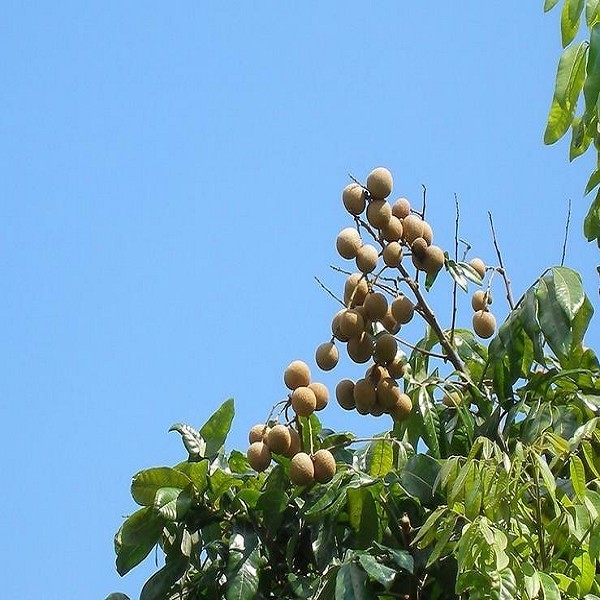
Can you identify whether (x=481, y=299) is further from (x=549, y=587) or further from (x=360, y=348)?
(x=549, y=587)

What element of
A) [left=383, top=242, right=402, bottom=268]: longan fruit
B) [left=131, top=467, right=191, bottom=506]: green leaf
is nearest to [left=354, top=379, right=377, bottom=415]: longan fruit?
[left=383, top=242, right=402, bottom=268]: longan fruit

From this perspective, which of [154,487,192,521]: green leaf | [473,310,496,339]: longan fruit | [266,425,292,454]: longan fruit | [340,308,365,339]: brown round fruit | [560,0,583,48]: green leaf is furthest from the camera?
[473,310,496,339]: longan fruit

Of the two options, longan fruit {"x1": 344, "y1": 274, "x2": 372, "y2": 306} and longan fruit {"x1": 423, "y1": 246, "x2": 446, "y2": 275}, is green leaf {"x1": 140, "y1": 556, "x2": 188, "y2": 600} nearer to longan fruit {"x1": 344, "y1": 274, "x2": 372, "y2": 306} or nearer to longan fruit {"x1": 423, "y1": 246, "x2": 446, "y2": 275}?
longan fruit {"x1": 344, "y1": 274, "x2": 372, "y2": 306}

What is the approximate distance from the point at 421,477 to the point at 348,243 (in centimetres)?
51

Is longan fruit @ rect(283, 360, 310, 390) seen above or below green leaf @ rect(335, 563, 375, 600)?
above

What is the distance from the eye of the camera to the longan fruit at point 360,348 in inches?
96.6

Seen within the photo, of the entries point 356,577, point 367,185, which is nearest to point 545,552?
point 356,577

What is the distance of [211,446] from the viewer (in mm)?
2387

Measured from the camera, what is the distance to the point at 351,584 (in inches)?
79.0

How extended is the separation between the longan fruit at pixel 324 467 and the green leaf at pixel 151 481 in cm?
22

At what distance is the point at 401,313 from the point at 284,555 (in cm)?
51

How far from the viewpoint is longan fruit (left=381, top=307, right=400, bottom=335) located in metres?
2.50

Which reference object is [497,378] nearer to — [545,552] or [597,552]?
[545,552]

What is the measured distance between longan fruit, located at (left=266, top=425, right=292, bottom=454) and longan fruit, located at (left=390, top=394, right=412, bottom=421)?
220 mm
